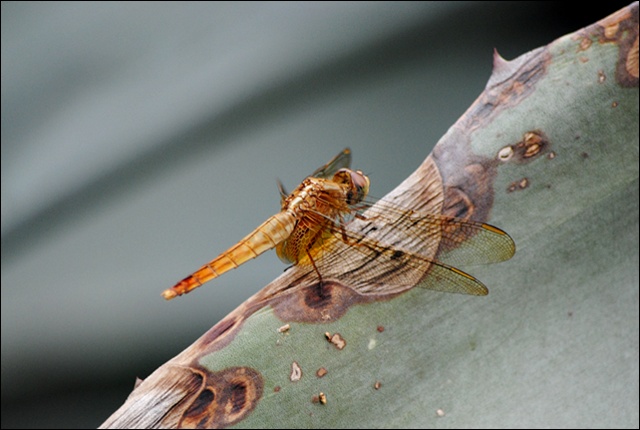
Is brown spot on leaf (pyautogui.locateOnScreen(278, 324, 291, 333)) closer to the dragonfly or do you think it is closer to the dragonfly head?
the dragonfly

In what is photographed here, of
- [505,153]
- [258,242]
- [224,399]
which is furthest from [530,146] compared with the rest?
[258,242]

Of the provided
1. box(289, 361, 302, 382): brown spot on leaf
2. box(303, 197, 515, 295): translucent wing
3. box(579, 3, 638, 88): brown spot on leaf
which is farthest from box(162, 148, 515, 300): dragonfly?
box(579, 3, 638, 88): brown spot on leaf

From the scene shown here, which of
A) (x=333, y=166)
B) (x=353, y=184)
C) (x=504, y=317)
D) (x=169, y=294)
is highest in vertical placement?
(x=333, y=166)

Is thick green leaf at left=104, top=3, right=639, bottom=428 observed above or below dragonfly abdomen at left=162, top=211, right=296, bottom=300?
below

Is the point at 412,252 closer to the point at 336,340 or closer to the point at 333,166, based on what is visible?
the point at 336,340

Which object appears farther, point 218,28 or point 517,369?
point 218,28

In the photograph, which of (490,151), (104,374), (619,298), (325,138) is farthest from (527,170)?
(104,374)

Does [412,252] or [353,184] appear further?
[353,184]

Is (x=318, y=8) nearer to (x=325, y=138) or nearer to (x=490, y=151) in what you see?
(x=325, y=138)
